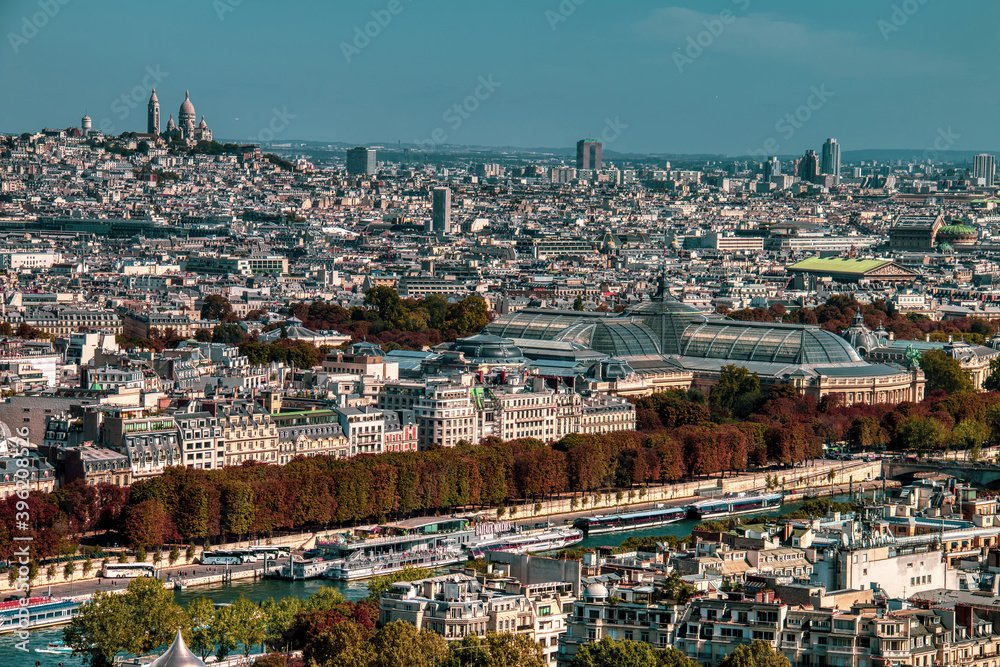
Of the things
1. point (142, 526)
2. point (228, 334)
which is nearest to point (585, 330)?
point (228, 334)

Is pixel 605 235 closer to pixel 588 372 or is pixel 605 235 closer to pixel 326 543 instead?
pixel 588 372

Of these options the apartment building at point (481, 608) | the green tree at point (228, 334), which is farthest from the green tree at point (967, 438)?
the apartment building at point (481, 608)

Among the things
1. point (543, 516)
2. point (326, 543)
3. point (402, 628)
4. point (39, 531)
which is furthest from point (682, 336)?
point (402, 628)

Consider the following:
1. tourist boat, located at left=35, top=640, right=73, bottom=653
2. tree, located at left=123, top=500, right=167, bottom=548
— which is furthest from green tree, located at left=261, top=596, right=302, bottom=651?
tree, located at left=123, top=500, right=167, bottom=548

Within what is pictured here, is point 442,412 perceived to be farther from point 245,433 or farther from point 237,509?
point 237,509

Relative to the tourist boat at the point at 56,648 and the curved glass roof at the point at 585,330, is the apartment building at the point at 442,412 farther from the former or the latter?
the tourist boat at the point at 56,648
